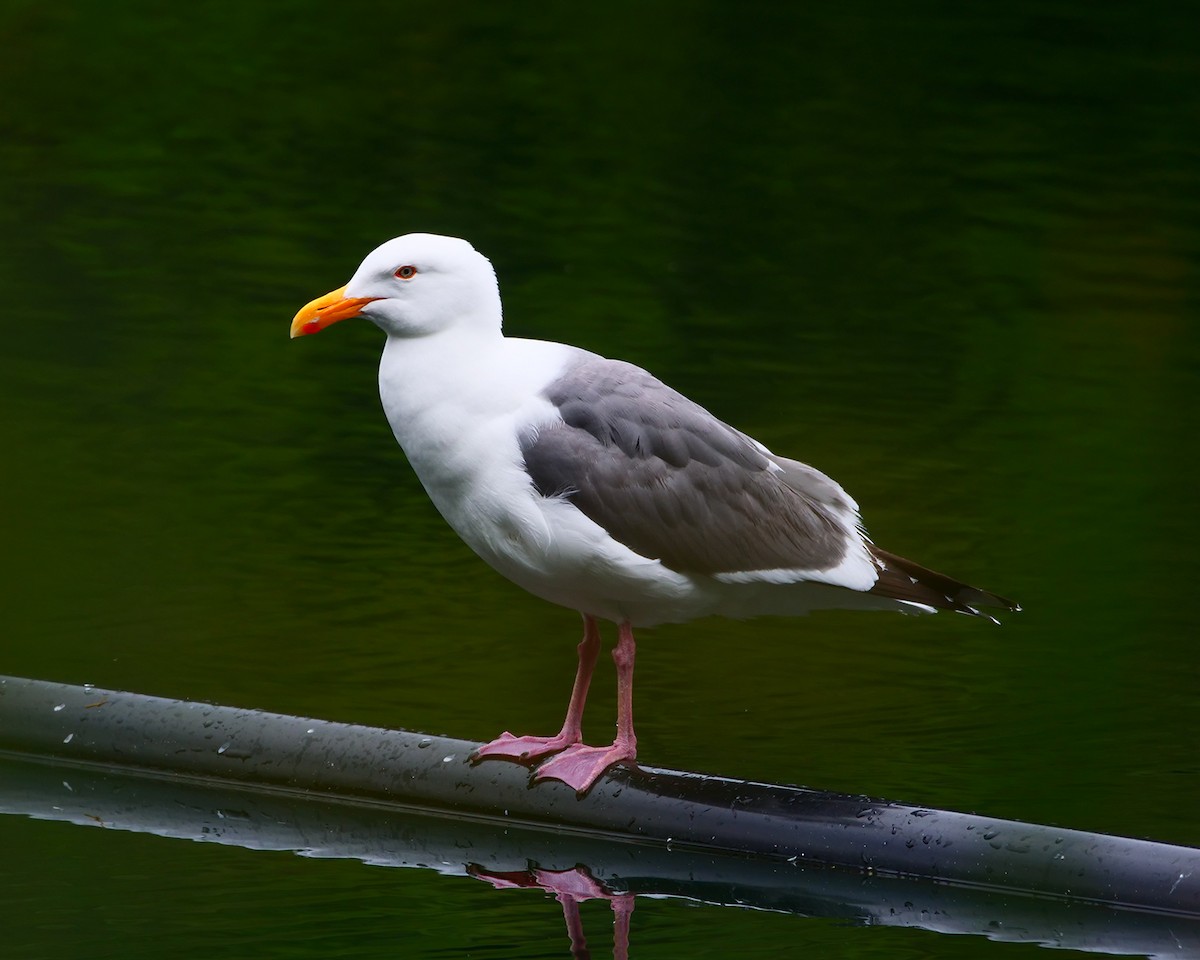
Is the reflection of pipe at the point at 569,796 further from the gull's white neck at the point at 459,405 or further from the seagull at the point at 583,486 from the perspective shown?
the gull's white neck at the point at 459,405

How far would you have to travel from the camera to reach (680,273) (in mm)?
11211

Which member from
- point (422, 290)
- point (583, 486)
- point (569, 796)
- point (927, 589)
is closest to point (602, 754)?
point (569, 796)

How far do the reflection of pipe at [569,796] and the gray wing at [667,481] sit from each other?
51 centimetres

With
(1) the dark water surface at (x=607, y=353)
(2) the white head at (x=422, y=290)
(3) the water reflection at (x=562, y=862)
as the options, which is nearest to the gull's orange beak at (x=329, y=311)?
(2) the white head at (x=422, y=290)

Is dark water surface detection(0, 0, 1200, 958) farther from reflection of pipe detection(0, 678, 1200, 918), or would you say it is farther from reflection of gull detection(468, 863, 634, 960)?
reflection of pipe detection(0, 678, 1200, 918)

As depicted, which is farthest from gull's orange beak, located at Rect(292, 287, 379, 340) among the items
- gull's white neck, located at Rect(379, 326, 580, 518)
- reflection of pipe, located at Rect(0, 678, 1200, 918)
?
reflection of pipe, located at Rect(0, 678, 1200, 918)

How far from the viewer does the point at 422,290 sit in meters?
4.36

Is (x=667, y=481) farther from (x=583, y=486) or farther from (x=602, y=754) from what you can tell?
(x=602, y=754)

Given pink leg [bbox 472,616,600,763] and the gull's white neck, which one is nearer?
the gull's white neck

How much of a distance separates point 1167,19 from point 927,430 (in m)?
12.1

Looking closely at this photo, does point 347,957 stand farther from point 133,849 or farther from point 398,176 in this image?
point 398,176

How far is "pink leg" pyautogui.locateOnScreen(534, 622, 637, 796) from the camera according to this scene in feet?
14.1

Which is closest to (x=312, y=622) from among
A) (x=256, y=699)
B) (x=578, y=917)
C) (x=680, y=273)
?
(x=256, y=699)

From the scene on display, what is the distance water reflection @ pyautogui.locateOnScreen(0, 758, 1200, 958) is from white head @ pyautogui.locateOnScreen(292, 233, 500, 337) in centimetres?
100
